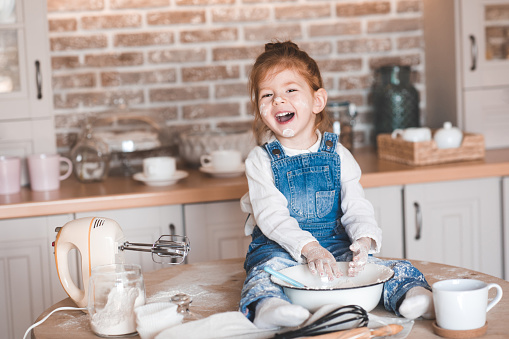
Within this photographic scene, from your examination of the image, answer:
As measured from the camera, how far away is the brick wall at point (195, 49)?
8.86 ft

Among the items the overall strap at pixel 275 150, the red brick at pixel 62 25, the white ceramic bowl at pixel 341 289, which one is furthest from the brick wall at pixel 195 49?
the white ceramic bowl at pixel 341 289

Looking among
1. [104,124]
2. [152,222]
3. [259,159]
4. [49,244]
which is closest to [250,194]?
[259,159]

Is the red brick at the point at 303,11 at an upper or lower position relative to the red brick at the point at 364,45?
upper

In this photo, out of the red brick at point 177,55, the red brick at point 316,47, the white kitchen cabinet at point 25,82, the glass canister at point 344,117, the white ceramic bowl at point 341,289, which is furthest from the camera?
the red brick at point 316,47

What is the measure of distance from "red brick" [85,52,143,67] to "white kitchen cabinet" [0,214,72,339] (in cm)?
77

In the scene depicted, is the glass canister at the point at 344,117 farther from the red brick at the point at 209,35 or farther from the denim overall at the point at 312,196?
the denim overall at the point at 312,196

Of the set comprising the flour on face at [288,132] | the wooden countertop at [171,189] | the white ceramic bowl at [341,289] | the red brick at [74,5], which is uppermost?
the red brick at [74,5]

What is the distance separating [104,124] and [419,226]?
3.86ft

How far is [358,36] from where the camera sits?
2.92m

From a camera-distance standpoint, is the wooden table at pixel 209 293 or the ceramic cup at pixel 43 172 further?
the ceramic cup at pixel 43 172

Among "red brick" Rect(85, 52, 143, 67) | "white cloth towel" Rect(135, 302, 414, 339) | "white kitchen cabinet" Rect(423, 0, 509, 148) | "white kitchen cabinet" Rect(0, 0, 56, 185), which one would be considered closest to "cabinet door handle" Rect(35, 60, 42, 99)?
"white kitchen cabinet" Rect(0, 0, 56, 185)

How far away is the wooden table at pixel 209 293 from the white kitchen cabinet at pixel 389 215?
2.62 feet

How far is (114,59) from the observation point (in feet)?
8.93

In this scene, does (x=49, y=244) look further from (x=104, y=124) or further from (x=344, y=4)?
(x=344, y=4)
